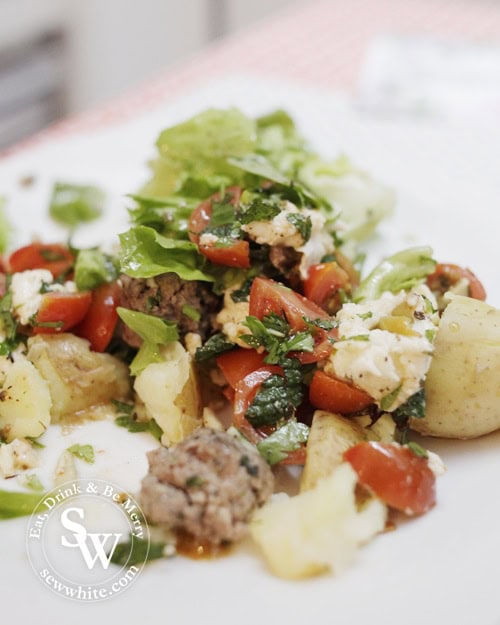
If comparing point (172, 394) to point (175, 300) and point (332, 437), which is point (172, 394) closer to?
point (175, 300)

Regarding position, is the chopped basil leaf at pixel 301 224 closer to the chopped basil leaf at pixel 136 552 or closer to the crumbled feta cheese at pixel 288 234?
the crumbled feta cheese at pixel 288 234

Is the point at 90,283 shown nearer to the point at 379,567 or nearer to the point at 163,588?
the point at 163,588

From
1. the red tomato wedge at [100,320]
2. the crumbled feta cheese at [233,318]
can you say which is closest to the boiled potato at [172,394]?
the crumbled feta cheese at [233,318]

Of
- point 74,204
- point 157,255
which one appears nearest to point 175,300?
point 157,255

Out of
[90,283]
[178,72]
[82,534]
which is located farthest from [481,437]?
[178,72]

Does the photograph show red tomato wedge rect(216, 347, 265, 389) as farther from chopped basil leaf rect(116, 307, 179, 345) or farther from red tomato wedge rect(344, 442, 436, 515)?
red tomato wedge rect(344, 442, 436, 515)
